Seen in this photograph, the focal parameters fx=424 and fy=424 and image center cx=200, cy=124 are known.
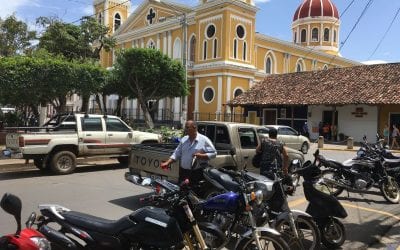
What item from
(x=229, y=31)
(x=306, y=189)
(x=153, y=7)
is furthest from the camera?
(x=153, y=7)

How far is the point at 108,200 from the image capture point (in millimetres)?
9094

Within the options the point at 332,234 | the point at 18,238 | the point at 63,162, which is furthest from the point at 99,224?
the point at 63,162

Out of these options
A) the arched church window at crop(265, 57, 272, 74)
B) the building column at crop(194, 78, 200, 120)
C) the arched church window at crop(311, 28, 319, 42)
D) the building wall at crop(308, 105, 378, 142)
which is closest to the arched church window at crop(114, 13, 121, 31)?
the building column at crop(194, 78, 200, 120)

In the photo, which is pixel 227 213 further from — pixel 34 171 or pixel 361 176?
pixel 34 171

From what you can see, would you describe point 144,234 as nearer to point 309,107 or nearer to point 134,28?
point 309,107

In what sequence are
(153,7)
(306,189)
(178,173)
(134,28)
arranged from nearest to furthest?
(306,189) → (178,173) → (153,7) → (134,28)

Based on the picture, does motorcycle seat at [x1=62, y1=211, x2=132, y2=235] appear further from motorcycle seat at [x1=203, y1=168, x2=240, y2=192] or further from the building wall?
the building wall

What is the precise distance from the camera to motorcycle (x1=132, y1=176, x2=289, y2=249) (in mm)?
4527

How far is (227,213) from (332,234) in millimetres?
1953

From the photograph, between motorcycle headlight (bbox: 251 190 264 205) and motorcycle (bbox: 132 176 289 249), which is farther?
motorcycle headlight (bbox: 251 190 264 205)

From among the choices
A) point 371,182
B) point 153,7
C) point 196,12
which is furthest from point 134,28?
point 371,182

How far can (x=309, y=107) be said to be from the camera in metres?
34.4

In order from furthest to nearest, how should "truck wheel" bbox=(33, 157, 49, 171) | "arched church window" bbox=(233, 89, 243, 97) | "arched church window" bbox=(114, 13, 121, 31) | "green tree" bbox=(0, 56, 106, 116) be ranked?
"arched church window" bbox=(114, 13, 121, 31)
"arched church window" bbox=(233, 89, 243, 97)
"green tree" bbox=(0, 56, 106, 116)
"truck wheel" bbox=(33, 157, 49, 171)

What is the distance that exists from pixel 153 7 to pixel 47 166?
4169 centimetres
